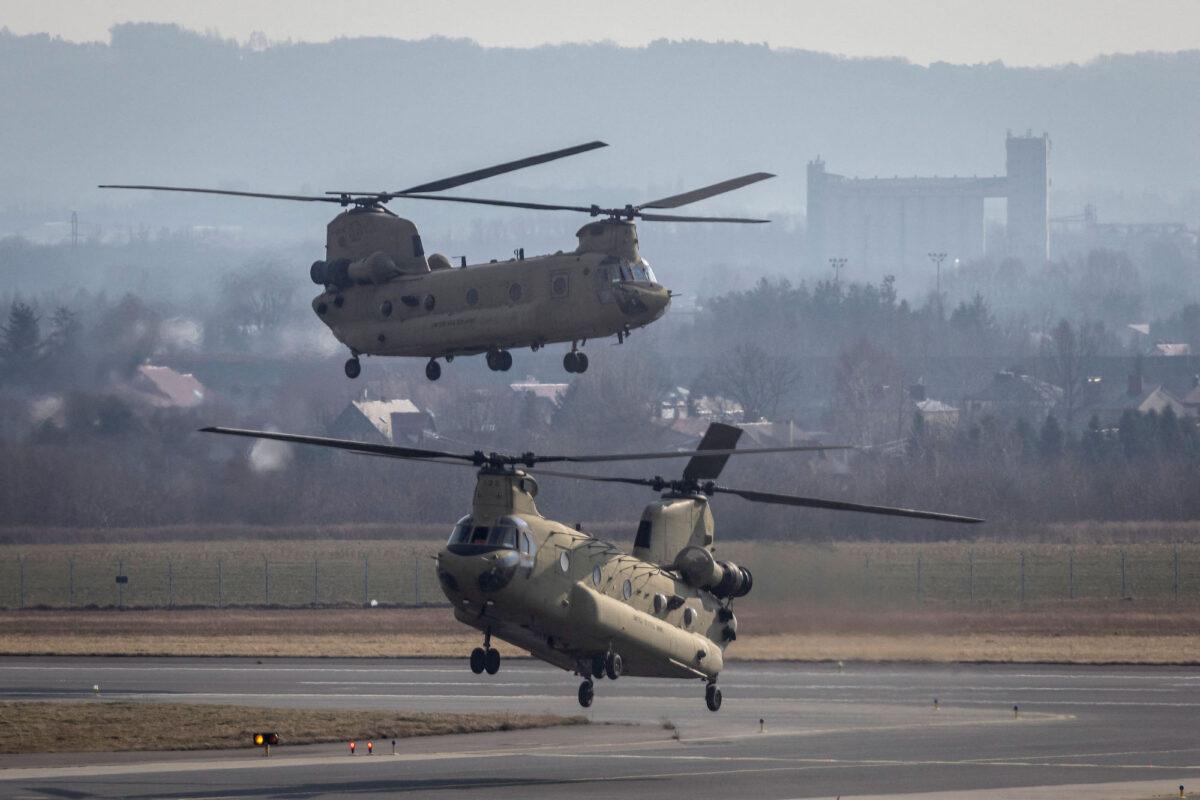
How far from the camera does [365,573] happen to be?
8100 cm

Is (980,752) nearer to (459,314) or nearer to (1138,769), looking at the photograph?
(1138,769)

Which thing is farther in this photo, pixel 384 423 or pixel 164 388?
pixel 384 423

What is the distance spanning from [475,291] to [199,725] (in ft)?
40.8

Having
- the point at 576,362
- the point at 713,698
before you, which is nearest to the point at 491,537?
the point at 576,362

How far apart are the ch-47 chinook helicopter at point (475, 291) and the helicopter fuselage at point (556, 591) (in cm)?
479

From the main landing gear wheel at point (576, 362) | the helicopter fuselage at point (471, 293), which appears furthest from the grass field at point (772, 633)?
the helicopter fuselage at point (471, 293)

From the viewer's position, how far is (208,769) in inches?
1724

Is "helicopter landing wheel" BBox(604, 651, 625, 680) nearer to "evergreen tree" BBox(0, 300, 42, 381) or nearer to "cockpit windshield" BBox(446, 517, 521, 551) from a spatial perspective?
"cockpit windshield" BBox(446, 517, 521, 551)

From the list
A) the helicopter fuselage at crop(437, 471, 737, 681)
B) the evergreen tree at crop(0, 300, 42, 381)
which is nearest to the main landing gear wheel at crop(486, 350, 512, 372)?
the helicopter fuselage at crop(437, 471, 737, 681)

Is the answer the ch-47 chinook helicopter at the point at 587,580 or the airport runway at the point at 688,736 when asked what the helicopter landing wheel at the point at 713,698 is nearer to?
the ch-47 chinook helicopter at the point at 587,580

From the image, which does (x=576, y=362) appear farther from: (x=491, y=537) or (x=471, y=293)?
(x=491, y=537)

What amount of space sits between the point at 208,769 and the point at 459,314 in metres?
12.0

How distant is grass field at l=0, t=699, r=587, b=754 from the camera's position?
156ft

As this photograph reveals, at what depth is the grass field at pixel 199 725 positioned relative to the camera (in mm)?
47562
